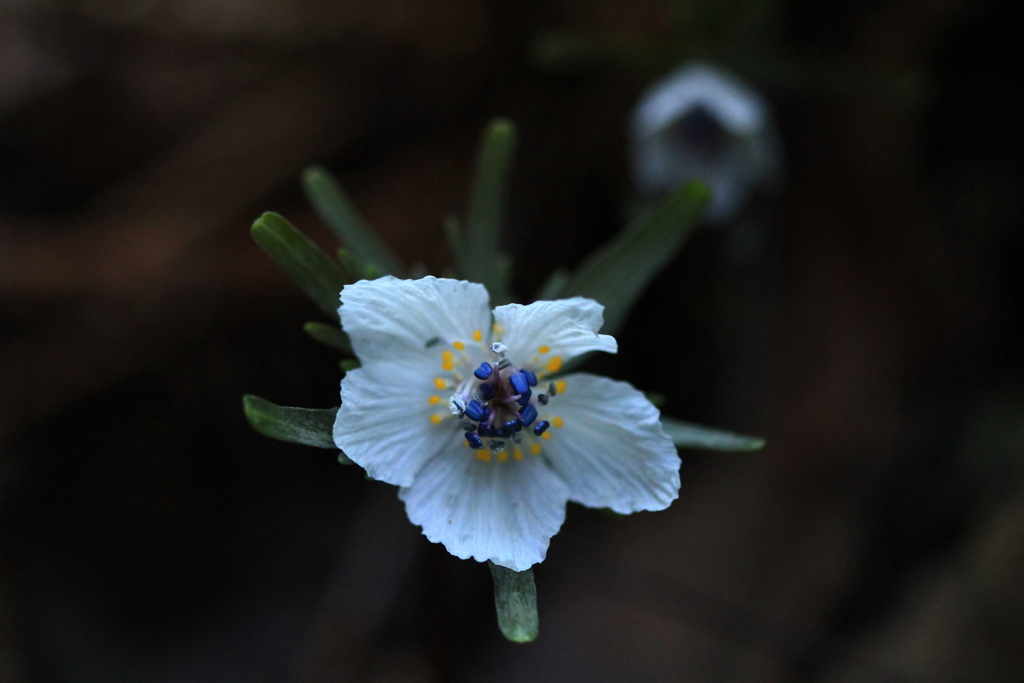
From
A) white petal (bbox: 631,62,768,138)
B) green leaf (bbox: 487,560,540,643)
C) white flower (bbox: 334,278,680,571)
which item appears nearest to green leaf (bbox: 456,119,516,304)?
white flower (bbox: 334,278,680,571)

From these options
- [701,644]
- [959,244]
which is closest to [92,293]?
[701,644]

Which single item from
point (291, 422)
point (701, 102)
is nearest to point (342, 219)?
point (291, 422)

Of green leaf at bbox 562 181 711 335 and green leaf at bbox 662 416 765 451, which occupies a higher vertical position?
green leaf at bbox 562 181 711 335

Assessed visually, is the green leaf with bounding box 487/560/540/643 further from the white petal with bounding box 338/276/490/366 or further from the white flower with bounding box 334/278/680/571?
the white petal with bounding box 338/276/490/366

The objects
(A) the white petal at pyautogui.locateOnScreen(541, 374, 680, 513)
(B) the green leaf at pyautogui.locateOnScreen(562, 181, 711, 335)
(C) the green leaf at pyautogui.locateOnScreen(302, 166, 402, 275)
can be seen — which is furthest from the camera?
(C) the green leaf at pyautogui.locateOnScreen(302, 166, 402, 275)

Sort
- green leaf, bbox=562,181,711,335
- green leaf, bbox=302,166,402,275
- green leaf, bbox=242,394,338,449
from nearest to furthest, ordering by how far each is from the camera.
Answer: green leaf, bbox=242,394,338,449 → green leaf, bbox=562,181,711,335 → green leaf, bbox=302,166,402,275
